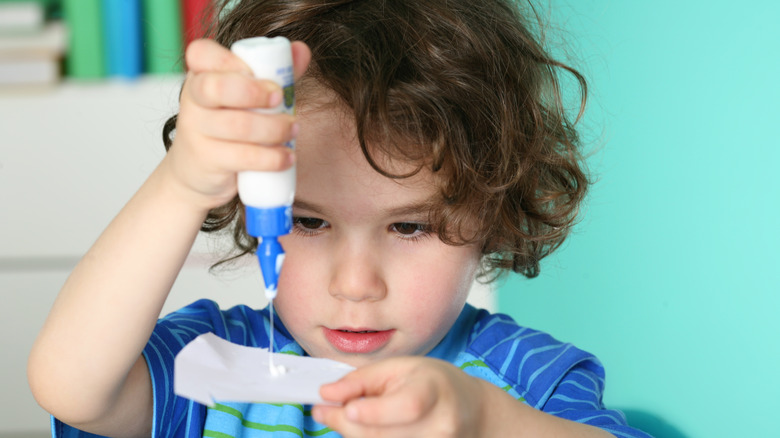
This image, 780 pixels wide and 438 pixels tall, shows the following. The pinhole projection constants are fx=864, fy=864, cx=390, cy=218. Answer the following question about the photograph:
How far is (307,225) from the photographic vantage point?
0.81 meters

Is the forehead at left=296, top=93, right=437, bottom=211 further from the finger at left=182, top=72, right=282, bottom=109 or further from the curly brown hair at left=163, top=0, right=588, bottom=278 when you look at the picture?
the finger at left=182, top=72, right=282, bottom=109

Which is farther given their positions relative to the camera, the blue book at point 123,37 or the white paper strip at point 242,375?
the blue book at point 123,37

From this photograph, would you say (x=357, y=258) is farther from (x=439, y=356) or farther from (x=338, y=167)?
(x=439, y=356)

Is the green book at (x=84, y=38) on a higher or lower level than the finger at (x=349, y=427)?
higher

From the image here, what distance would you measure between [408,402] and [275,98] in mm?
202

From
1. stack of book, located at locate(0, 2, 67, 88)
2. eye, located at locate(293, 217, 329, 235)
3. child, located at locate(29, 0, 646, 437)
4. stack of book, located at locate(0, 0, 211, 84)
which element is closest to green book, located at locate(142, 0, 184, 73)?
stack of book, located at locate(0, 0, 211, 84)

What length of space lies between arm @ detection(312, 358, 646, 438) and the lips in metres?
0.19

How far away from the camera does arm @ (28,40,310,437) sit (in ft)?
1.87

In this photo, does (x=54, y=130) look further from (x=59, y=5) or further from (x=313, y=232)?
(x=313, y=232)

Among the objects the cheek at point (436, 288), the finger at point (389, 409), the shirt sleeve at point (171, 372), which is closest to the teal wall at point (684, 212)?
the cheek at point (436, 288)

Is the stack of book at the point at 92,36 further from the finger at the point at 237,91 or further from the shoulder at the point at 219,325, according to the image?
the finger at the point at 237,91

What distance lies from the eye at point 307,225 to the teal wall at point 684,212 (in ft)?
1.15

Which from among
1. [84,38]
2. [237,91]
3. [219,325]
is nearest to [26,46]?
[84,38]

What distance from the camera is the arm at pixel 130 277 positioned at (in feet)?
1.87
